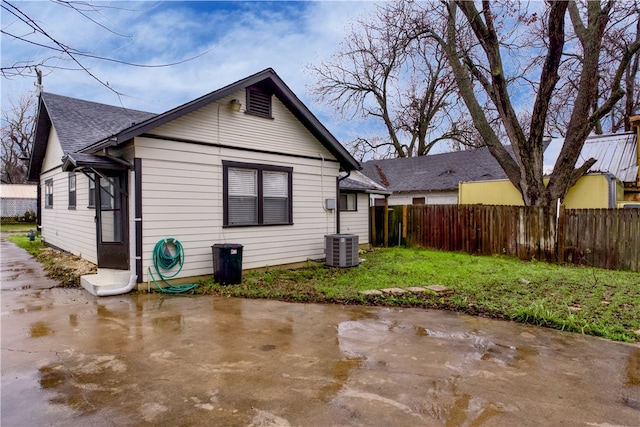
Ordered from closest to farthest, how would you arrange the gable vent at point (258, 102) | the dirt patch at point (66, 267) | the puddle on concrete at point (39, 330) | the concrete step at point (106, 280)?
1. the puddle on concrete at point (39, 330)
2. the concrete step at point (106, 280)
3. the dirt patch at point (66, 267)
4. the gable vent at point (258, 102)

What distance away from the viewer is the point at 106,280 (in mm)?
7148

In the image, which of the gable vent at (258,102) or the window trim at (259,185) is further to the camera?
the gable vent at (258,102)

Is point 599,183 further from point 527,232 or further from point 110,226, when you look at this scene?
point 110,226

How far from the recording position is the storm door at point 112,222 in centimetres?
731

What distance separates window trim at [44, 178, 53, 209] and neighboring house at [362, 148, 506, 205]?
54.3 feet

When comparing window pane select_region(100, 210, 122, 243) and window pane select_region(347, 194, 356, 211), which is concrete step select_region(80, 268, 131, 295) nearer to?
window pane select_region(100, 210, 122, 243)

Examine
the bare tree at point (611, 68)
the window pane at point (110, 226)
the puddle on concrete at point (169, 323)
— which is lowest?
the puddle on concrete at point (169, 323)

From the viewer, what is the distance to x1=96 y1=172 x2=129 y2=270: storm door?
24.0 feet

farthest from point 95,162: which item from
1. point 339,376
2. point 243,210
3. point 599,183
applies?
point 599,183

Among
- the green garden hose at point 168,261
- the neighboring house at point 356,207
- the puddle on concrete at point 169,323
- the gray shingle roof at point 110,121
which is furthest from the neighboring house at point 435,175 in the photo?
the puddle on concrete at point 169,323

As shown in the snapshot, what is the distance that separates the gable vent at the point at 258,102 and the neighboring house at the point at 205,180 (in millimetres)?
24

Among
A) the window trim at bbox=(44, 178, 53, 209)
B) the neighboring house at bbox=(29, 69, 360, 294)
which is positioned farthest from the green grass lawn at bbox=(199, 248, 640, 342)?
the window trim at bbox=(44, 178, 53, 209)

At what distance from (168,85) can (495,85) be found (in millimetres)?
9398

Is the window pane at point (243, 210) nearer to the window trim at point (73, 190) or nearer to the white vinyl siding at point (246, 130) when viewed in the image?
the white vinyl siding at point (246, 130)
